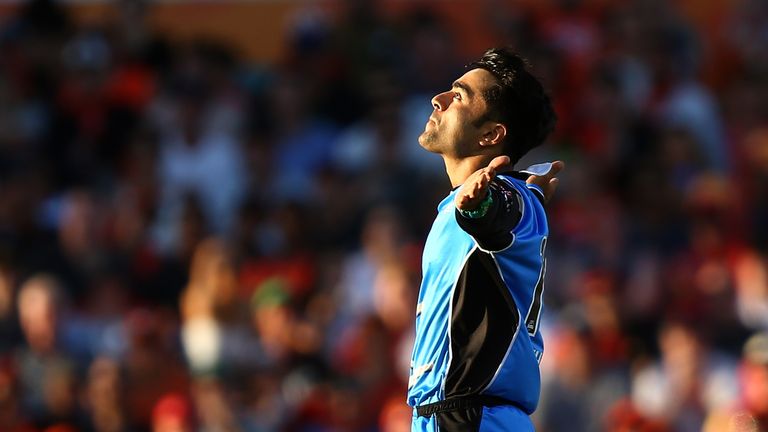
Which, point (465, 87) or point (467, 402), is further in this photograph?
point (465, 87)

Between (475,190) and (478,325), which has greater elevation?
(475,190)

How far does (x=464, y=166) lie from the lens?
4.92 metres

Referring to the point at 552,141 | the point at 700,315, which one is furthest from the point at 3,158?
the point at 700,315

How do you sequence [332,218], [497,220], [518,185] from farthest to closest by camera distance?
[332,218] < [518,185] < [497,220]

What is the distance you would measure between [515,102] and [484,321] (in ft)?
2.45

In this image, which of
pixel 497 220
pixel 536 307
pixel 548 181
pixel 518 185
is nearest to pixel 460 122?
pixel 518 185

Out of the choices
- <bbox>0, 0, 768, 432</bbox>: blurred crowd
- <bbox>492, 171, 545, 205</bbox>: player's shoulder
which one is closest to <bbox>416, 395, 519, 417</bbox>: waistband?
<bbox>492, 171, 545, 205</bbox>: player's shoulder

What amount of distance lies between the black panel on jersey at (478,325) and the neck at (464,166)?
1.11ft

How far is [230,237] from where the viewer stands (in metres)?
10.1

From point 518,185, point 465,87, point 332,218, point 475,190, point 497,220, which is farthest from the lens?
point 332,218

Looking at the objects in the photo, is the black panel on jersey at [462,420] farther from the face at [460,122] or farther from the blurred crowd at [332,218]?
the blurred crowd at [332,218]

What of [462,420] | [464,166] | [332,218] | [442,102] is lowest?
[462,420]

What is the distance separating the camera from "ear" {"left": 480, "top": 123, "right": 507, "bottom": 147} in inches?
193

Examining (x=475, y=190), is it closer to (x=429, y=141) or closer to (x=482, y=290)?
(x=482, y=290)
